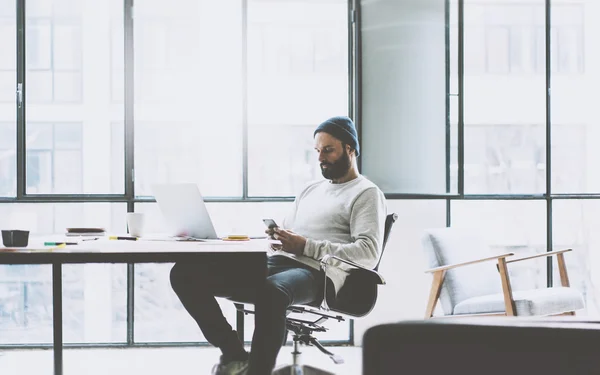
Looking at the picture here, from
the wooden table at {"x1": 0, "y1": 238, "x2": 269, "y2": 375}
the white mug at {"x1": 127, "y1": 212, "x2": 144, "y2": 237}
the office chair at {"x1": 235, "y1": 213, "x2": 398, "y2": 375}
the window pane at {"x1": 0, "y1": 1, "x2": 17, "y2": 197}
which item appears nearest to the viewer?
the wooden table at {"x1": 0, "y1": 238, "x2": 269, "y2": 375}

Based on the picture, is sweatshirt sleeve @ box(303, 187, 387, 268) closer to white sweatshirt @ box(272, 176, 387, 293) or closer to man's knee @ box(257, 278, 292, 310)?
white sweatshirt @ box(272, 176, 387, 293)

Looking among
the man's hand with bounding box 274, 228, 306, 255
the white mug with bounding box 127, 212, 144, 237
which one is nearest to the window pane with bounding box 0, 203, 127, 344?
the white mug with bounding box 127, 212, 144, 237

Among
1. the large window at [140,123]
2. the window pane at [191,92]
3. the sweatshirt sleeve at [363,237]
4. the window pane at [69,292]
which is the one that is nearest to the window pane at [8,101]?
the large window at [140,123]

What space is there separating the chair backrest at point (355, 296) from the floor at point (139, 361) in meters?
0.87

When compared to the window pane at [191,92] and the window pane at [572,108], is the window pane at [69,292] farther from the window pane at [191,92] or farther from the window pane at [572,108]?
the window pane at [572,108]

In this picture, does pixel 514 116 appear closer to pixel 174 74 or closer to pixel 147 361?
pixel 174 74

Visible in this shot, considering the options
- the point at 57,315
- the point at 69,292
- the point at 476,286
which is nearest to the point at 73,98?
the point at 69,292

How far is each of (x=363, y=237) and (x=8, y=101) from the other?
8.71ft

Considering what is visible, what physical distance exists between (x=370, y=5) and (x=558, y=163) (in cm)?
166

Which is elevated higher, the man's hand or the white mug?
the white mug

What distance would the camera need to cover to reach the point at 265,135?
4629 mm

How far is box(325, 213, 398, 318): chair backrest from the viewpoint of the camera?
9.96 ft

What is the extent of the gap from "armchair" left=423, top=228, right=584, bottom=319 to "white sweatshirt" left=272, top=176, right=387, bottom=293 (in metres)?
0.78

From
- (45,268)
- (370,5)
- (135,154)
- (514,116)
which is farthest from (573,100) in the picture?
(45,268)
